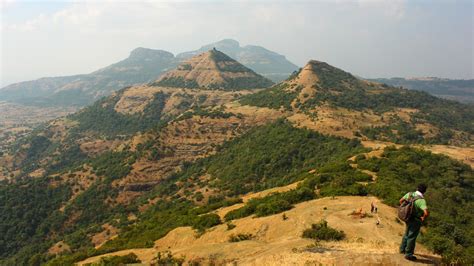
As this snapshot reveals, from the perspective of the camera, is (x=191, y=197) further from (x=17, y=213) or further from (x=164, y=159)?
(x=17, y=213)

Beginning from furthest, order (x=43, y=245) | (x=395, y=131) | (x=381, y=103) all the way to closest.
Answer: (x=381, y=103) < (x=395, y=131) < (x=43, y=245)

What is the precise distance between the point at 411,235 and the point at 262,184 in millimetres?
72158

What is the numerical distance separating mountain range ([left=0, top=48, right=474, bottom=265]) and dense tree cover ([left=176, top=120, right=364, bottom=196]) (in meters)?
0.48

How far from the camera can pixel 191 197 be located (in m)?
87.9

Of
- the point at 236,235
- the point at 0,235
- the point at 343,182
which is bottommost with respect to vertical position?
the point at 0,235

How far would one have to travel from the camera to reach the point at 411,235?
50.0 feet

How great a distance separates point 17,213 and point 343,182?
102m

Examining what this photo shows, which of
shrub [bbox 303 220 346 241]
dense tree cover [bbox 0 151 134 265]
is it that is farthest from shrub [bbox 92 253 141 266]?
dense tree cover [bbox 0 151 134 265]

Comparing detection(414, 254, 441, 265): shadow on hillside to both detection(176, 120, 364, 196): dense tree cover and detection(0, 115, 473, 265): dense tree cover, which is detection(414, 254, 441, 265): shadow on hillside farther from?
detection(176, 120, 364, 196): dense tree cover

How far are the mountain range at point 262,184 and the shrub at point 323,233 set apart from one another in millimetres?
96

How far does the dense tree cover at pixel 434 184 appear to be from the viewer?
1043 inches

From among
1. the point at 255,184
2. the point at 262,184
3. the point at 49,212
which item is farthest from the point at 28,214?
the point at 262,184

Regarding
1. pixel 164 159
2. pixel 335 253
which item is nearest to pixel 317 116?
pixel 164 159

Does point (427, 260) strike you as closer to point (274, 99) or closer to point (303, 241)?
point (303, 241)
